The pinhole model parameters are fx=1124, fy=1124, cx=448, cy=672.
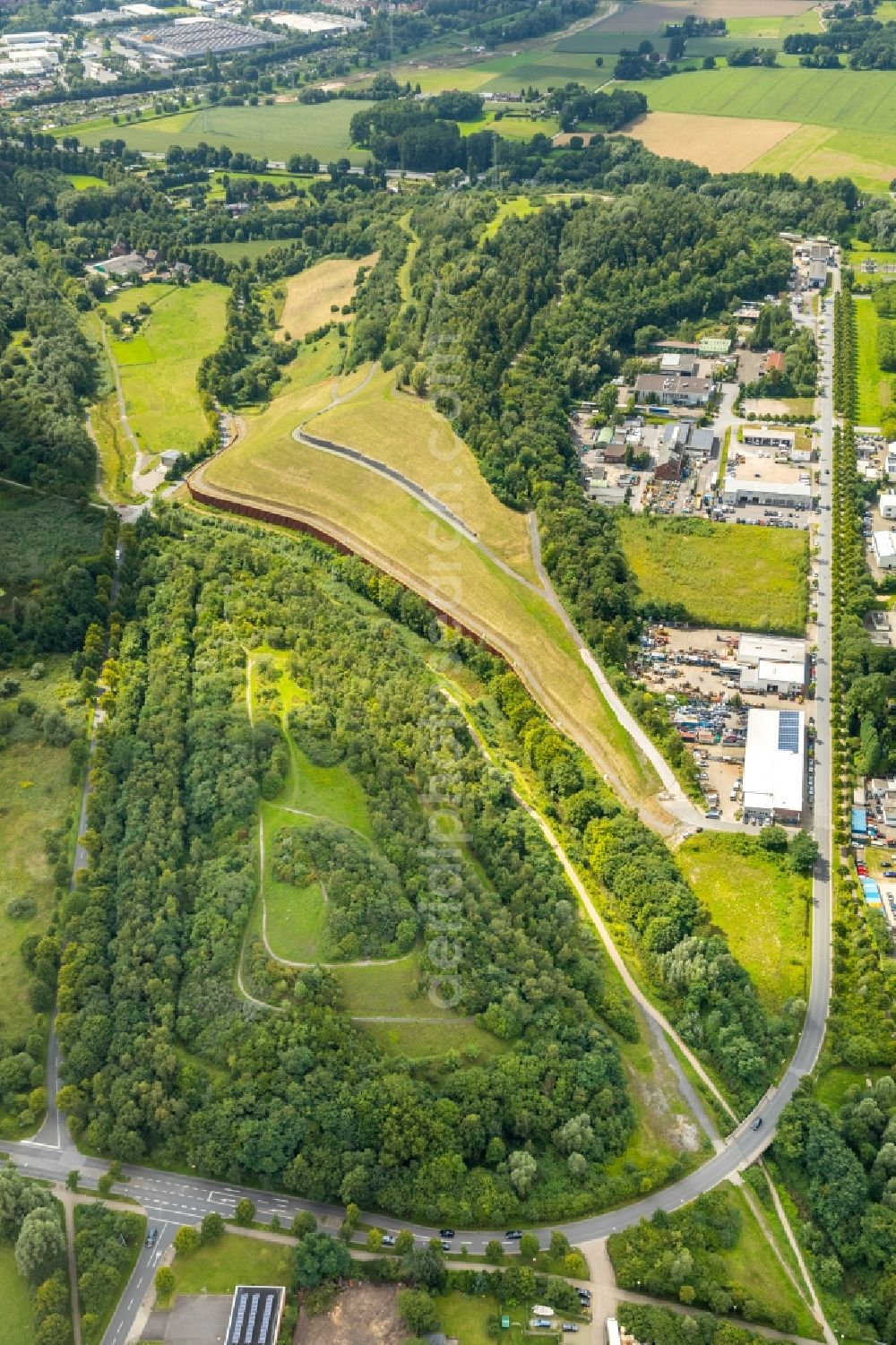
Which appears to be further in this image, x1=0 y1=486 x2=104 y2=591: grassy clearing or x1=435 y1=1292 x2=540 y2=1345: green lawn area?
x1=0 y1=486 x2=104 y2=591: grassy clearing

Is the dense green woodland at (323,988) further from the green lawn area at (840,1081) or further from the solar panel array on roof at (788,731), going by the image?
the solar panel array on roof at (788,731)

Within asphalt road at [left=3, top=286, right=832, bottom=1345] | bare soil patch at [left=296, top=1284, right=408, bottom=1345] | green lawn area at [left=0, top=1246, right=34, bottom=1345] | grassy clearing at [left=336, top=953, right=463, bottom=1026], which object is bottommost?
A: green lawn area at [left=0, top=1246, right=34, bottom=1345]

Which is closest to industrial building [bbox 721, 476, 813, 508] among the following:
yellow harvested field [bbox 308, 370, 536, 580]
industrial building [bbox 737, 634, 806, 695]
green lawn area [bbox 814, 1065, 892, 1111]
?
yellow harvested field [bbox 308, 370, 536, 580]

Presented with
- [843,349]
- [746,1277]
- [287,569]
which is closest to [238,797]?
[287,569]

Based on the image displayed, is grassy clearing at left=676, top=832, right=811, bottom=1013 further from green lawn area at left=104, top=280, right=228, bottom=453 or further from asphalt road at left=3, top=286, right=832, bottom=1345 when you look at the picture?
green lawn area at left=104, top=280, right=228, bottom=453

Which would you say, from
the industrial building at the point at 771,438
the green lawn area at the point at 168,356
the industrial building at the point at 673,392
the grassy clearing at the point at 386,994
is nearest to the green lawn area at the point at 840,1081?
the grassy clearing at the point at 386,994

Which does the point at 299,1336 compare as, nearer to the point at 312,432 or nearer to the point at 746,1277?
the point at 746,1277

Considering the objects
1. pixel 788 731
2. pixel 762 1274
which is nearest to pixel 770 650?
pixel 788 731
